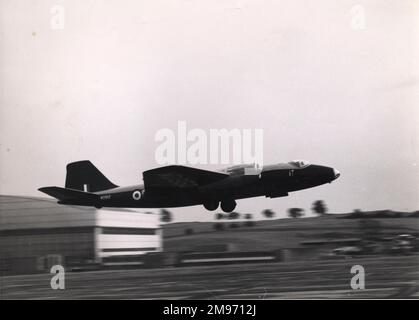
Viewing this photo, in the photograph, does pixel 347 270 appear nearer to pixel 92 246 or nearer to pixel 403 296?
pixel 403 296

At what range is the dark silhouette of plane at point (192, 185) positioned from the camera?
9953 mm

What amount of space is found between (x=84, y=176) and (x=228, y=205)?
298cm

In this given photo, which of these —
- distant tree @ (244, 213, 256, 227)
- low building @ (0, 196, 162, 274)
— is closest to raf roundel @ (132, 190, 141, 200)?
low building @ (0, 196, 162, 274)

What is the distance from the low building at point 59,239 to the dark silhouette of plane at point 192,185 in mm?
395

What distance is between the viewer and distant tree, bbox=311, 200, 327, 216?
32.5 ft

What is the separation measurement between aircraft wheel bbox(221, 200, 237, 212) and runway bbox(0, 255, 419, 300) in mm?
1147

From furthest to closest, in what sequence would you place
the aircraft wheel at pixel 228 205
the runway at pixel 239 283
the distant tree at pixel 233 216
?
the aircraft wheel at pixel 228 205 < the distant tree at pixel 233 216 < the runway at pixel 239 283

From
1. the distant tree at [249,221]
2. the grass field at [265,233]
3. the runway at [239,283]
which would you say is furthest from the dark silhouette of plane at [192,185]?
the runway at [239,283]

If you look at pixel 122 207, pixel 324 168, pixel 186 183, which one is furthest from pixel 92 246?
pixel 324 168

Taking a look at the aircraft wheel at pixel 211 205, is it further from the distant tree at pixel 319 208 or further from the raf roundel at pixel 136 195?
the distant tree at pixel 319 208

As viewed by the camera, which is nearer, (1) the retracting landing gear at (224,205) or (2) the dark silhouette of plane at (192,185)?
(2) the dark silhouette of plane at (192,185)

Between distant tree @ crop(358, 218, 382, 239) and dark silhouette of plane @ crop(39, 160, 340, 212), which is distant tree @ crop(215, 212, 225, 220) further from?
distant tree @ crop(358, 218, 382, 239)

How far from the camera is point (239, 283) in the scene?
9625 millimetres

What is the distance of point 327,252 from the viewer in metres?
9.94
